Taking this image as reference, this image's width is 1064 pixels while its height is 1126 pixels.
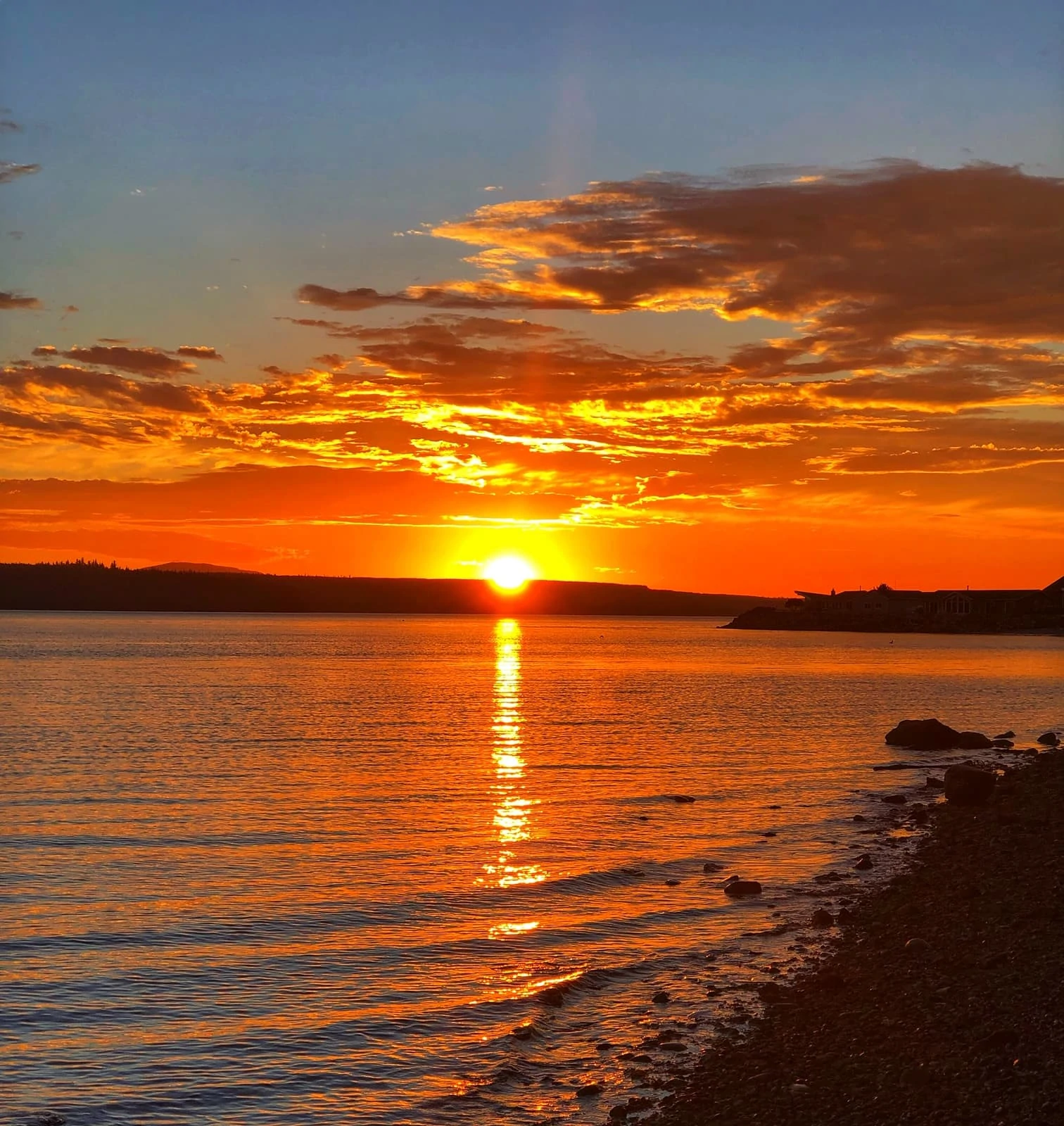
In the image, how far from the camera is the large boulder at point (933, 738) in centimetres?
5281

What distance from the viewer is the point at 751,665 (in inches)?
5438

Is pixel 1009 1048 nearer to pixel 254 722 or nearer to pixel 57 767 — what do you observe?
pixel 57 767

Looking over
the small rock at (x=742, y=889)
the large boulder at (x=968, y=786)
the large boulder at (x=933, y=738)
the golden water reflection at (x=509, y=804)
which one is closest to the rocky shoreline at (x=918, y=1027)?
the small rock at (x=742, y=889)

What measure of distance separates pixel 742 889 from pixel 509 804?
13.8m

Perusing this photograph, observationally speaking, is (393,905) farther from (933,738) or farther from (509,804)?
(933,738)

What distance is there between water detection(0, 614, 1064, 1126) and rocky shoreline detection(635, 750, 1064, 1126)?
115cm

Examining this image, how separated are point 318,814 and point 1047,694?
224 ft

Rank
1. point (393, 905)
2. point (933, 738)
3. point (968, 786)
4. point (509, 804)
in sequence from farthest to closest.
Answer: point (933, 738) → point (509, 804) → point (968, 786) → point (393, 905)

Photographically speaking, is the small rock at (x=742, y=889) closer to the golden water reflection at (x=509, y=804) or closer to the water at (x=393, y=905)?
the water at (x=393, y=905)

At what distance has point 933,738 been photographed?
173 ft

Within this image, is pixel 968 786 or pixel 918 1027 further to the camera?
pixel 968 786

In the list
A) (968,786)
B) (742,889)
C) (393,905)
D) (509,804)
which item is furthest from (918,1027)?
(509,804)

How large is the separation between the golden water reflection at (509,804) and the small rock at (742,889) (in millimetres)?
4294

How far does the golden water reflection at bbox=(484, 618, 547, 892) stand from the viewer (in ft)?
85.2
